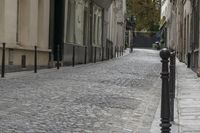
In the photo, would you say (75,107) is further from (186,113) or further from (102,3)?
(102,3)

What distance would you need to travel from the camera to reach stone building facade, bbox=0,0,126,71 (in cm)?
2022

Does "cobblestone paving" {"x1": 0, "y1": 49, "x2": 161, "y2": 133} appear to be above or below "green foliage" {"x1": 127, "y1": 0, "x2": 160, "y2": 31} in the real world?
below

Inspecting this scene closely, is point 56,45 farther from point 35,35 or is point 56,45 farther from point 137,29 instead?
point 137,29

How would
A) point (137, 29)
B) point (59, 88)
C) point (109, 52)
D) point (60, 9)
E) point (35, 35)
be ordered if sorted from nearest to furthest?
1. point (59, 88)
2. point (35, 35)
3. point (60, 9)
4. point (109, 52)
5. point (137, 29)

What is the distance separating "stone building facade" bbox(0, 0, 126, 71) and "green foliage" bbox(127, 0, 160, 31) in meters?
38.3

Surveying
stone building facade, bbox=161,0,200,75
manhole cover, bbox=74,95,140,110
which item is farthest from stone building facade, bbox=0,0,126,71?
manhole cover, bbox=74,95,140,110

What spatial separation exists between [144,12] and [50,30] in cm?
5345

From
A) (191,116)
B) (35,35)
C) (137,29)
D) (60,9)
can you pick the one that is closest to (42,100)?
(191,116)

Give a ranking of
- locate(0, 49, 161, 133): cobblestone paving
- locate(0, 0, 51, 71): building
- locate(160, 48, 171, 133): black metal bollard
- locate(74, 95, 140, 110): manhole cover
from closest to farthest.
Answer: locate(160, 48, 171, 133): black metal bollard → locate(0, 49, 161, 133): cobblestone paving → locate(74, 95, 140, 110): manhole cover → locate(0, 0, 51, 71): building

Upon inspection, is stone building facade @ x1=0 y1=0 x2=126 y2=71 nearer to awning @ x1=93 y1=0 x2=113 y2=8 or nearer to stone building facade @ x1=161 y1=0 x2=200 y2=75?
awning @ x1=93 y1=0 x2=113 y2=8

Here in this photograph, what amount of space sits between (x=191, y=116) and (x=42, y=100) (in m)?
3.05

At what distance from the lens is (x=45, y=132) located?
7.80 meters

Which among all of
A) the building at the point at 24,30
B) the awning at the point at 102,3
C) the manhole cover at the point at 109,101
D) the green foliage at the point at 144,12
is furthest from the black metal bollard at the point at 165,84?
the green foliage at the point at 144,12

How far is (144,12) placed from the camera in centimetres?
7844
